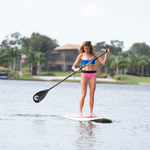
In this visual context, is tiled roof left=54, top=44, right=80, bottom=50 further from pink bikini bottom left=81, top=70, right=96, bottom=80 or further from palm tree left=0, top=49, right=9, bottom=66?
pink bikini bottom left=81, top=70, right=96, bottom=80

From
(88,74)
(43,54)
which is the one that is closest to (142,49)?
(43,54)

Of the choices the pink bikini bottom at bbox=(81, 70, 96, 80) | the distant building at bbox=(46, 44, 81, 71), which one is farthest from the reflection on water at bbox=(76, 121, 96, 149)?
the distant building at bbox=(46, 44, 81, 71)

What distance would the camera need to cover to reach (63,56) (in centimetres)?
9550

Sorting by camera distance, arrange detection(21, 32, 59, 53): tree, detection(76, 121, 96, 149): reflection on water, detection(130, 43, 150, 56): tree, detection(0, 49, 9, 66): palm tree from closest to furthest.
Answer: detection(76, 121, 96, 149): reflection on water → detection(0, 49, 9, 66): palm tree → detection(21, 32, 59, 53): tree → detection(130, 43, 150, 56): tree

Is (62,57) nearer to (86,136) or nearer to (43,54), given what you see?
(43,54)

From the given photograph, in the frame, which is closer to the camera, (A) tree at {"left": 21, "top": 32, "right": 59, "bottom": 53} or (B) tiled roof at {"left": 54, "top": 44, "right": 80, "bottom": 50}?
(B) tiled roof at {"left": 54, "top": 44, "right": 80, "bottom": 50}

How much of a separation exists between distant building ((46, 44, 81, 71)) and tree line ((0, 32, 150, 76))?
258cm

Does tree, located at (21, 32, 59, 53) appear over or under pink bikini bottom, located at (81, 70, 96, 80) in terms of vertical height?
over

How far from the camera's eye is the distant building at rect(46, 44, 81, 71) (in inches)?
3733

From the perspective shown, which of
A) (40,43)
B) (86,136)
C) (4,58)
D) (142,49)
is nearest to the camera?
(86,136)

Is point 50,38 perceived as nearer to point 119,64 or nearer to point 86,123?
point 119,64

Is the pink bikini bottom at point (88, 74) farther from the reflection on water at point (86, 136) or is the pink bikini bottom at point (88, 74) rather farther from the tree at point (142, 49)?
the tree at point (142, 49)

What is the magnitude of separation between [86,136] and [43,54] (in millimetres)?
72349

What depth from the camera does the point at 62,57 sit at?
95.7 meters
